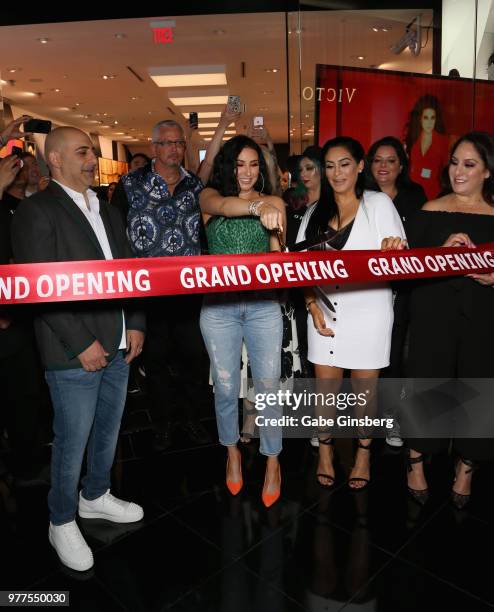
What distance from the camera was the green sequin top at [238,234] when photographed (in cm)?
217

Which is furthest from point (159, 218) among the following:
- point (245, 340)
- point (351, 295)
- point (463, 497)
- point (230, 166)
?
point (463, 497)

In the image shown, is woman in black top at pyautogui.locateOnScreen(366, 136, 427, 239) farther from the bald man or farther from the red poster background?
the bald man

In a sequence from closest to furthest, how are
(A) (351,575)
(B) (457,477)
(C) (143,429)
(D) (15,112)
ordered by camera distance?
(A) (351,575)
(B) (457,477)
(C) (143,429)
(D) (15,112)

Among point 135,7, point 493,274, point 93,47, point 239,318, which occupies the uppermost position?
point 93,47

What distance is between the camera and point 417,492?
244cm

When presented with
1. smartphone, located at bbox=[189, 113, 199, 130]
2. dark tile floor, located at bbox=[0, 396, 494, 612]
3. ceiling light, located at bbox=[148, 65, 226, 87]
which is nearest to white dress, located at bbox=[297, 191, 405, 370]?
dark tile floor, located at bbox=[0, 396, 494, 612]

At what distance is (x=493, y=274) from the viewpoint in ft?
7.14

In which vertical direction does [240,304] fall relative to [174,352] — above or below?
above

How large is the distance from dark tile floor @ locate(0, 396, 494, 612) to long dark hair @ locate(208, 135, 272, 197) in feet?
5.25

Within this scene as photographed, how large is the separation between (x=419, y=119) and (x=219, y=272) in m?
3.77

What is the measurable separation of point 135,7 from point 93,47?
14.5 feet

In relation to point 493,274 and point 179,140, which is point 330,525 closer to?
point 493,274

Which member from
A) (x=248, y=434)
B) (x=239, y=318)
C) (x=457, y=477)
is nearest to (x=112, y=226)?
(x=239, y=318)

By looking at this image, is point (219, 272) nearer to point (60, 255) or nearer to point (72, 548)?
point (60, 255)
